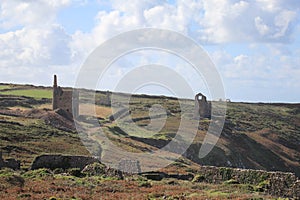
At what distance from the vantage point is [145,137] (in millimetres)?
83750

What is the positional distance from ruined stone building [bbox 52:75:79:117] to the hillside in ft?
7.43

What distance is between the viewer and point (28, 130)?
73375 mm

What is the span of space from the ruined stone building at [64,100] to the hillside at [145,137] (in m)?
2.26

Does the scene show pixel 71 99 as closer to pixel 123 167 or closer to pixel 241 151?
pixel 241 151

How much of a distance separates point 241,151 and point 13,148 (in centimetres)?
4398

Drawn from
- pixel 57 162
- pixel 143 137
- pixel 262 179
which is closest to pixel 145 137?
pixel 143 137

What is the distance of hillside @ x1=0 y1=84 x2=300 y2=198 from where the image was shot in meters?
64.1

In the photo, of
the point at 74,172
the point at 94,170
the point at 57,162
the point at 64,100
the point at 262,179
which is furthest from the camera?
the point at 64,100

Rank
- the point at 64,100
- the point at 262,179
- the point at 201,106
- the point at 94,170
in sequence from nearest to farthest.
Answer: the point at 262,179
the point at 94,170
the point at 64,100
the point at 201,106

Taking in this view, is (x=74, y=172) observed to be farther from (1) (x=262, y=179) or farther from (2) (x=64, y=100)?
(2) (x=64, y=100)

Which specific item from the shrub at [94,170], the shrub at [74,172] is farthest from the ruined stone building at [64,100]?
the shrub at [74,172]

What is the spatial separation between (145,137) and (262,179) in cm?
5911

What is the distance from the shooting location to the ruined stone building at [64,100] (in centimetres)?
9550

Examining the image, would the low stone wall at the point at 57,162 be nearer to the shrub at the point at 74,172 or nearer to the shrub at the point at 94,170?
the shrub at the point at 94,170
